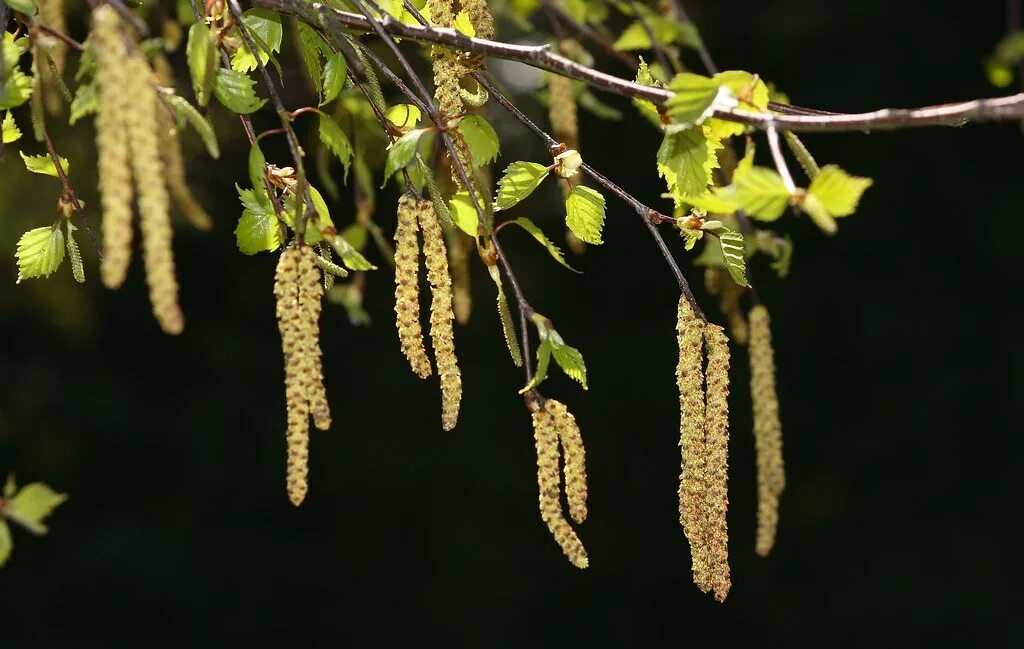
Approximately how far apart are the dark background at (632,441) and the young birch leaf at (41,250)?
7.75 feet

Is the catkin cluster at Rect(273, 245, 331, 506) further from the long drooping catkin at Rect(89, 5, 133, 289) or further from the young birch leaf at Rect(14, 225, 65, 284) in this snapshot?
the young birch leaf at Rect(14, 225, 65, 284)

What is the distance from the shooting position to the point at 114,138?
0.73 meters

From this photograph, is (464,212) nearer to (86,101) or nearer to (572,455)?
(572,455)

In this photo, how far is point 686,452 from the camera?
109 cm

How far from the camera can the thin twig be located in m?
0.76

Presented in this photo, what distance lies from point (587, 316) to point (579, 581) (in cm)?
90

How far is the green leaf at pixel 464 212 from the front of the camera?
43.8 inches

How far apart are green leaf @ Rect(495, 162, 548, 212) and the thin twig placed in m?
0.19

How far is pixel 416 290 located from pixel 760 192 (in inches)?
13.3

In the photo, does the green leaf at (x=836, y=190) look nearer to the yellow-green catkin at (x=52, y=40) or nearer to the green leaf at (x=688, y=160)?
the green leaf at (x=688, y=160)

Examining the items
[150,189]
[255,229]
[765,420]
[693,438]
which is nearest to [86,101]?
[150,189]

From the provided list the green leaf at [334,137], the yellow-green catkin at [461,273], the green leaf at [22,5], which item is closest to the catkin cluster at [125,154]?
the green leaf at [22,5]

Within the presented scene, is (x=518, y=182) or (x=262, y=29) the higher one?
(x=262, y=29)

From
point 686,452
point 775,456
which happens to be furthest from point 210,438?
point 686,452
